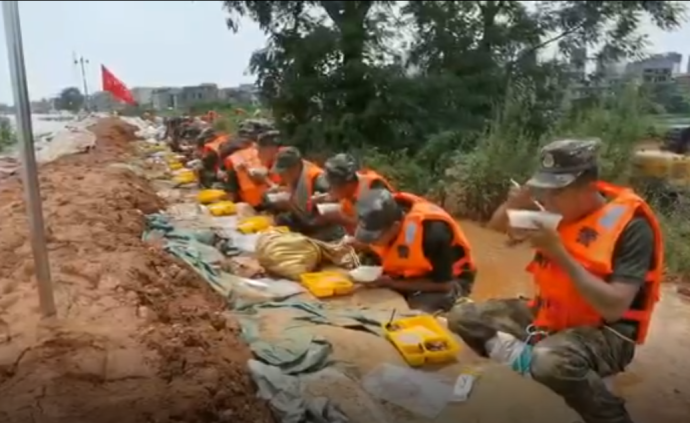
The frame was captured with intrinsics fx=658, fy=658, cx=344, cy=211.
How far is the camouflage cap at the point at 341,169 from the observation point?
56.0 inches

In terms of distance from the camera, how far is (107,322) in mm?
1094

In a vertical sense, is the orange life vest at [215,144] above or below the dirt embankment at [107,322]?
above

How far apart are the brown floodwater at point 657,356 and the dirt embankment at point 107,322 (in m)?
0.60

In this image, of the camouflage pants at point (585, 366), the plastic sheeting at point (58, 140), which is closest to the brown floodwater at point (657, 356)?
the camouflage pants at point (585, 366)

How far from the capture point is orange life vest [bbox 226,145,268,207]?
2085mm

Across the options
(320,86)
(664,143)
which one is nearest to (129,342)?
(320,86)

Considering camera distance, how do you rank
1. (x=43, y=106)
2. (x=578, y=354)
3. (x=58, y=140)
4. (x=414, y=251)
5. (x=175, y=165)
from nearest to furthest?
1. (x=43, y=106)
2. (x=58, y=140)
3. (x=578, y=354)
4. (x=175, y=165)
5. (x=414, y=251)

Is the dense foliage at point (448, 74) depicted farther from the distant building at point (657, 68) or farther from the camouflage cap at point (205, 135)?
the camouflage cap at point (205, 135)

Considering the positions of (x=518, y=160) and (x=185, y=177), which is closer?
(x=518, y=160)

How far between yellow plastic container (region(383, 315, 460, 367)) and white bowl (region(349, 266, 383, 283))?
387mm

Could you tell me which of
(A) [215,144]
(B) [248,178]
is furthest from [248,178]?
(A) [215,144]

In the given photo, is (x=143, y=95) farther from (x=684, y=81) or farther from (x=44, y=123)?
(x=684, y=81)

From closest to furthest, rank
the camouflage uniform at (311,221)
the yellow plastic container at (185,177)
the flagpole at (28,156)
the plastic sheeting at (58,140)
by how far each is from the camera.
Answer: the flagpole at (28,156)
the plastic sheeting at (58,140)
the yellow plastic container at (185,177)
the camouflage uniform at (311,221)

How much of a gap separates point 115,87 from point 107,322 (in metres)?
0.40
